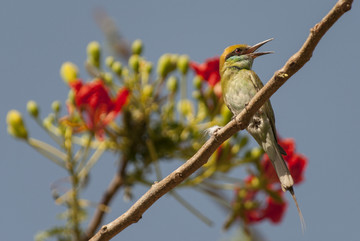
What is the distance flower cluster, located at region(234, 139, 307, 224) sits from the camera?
2906 millimetres

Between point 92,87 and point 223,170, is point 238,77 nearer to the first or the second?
point 223,170

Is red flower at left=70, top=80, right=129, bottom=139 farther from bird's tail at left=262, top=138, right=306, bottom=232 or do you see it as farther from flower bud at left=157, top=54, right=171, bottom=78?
bird's tail at left=262, top=138, right=306, bottom=232

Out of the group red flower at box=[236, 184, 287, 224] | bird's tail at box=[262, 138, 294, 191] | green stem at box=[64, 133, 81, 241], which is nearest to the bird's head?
bird's tail at box=[262, 138, 294, 191]

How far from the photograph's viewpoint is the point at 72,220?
2617 mm

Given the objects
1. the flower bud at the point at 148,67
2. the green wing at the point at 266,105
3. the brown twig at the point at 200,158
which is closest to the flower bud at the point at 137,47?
the flower bud at the point at 148,67

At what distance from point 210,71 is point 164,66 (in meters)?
0.28

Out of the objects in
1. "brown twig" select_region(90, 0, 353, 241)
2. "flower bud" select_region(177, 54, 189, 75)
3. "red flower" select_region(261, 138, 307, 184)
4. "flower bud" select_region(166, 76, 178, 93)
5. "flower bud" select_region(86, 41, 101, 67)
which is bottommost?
"brown twig" select_region(90, 0, 353, 241)

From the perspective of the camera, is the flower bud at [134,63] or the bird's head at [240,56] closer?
the bird's head at [240,56]

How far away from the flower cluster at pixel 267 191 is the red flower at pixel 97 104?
2.74ft

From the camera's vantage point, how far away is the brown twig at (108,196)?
268 centimetres

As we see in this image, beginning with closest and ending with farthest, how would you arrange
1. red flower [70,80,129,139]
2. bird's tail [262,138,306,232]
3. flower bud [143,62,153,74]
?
bird's tail [262,138,306,232] < red flower [70,80,129,139] < flower bud [143,62,153,74]

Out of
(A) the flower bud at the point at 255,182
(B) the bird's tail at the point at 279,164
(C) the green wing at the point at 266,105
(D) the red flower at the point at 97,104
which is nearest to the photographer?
(B) the bird's tail at the point at 279,164

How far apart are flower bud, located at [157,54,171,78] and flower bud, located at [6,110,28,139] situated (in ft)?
2.82

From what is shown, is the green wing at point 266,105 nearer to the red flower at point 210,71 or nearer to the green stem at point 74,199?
the red flower at point 210,71
